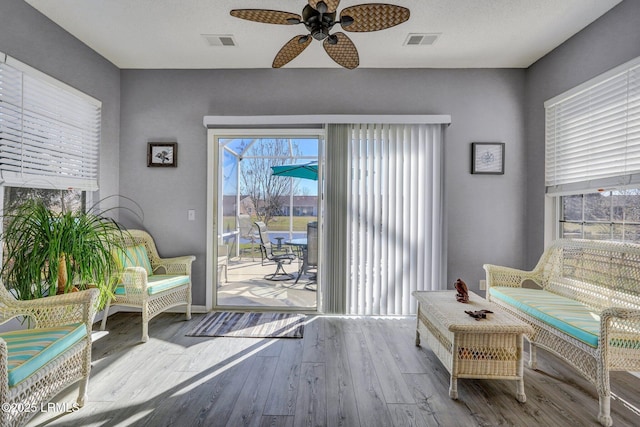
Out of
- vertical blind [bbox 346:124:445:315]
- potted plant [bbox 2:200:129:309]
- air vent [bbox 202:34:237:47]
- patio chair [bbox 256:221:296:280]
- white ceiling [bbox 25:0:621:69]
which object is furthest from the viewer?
patio chair [bbox 256:221:296:280]

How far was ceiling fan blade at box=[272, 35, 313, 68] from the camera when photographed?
7.21 ft

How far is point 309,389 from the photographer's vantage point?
206 cm

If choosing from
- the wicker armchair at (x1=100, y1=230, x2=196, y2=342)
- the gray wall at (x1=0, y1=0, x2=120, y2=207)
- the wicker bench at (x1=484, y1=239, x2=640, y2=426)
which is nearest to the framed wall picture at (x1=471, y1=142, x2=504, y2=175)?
the wicker bench at (x1=484, y1=239, x2=640, y2=426)

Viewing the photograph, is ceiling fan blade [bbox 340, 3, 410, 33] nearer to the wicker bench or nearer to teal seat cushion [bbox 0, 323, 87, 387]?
the wicker bench

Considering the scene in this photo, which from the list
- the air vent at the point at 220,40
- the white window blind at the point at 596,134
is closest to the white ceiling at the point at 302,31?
the air vent at the point at 220,40

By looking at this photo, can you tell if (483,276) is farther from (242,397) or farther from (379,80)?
(242,397)

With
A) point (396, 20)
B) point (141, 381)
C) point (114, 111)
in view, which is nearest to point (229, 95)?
point (114, 111)

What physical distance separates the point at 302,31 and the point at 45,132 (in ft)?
Answer: 7.95

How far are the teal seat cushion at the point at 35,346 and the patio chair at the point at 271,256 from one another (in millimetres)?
2326

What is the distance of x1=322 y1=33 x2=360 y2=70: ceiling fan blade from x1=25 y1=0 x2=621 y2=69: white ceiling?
44 cm

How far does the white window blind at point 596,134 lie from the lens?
2.34 metres

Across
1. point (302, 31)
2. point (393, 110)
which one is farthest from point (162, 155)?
point (393, 110)

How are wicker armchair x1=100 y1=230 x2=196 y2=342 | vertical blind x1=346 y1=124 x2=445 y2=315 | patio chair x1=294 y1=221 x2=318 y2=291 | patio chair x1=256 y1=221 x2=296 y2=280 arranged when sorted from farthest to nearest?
patio chair x1=256 y1=221 x2=296 y2=280, patio chair x1=294 y1=221 x2=318 y2=291, vertical blind x1=346 y1=124 x2=445 y2=315, wicker armchair x1=100 y1=230 x2=196 y2=342

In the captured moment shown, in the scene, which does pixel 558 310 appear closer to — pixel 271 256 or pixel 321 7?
pixel 321 7
